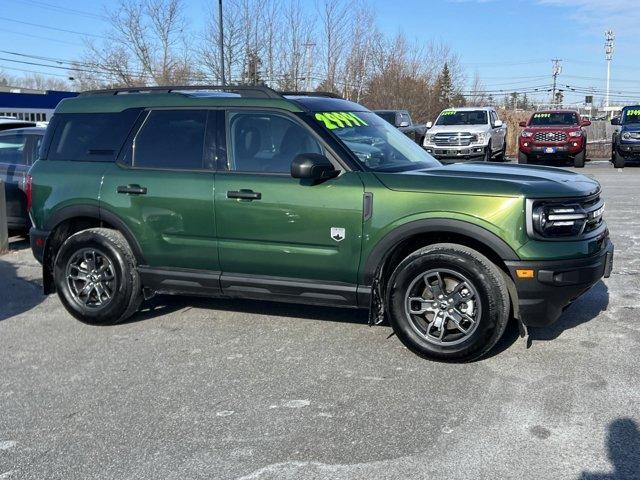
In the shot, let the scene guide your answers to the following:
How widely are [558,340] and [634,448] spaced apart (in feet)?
5.64

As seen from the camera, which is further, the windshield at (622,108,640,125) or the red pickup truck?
the windshield at (622,108,640,125)

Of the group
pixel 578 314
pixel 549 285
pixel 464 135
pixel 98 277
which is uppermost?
pixel 464 135

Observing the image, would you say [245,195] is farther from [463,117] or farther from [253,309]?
[463,117]

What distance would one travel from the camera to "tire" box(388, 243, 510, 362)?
14.9 ft

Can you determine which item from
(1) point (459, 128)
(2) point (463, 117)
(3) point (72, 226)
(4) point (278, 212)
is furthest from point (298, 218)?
(2) point (463, 117)

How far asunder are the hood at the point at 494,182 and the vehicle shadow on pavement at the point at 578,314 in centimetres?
117

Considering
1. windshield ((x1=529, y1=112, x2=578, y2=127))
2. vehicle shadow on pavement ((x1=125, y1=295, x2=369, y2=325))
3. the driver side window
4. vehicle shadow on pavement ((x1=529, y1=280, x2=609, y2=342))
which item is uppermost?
windshield ((x1=529, y1=112, x2=578, y2=127))

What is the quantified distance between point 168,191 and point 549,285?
2.99 meters

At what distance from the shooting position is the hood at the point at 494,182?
4492mm

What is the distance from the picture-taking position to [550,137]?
69.6ft

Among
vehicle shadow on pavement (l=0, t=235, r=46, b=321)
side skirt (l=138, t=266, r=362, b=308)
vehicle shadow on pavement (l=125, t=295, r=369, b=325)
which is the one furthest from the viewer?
vehicle shadow on pavement (l=0, t=235, r=46, b=321)

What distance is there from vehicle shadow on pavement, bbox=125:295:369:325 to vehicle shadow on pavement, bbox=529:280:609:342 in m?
1.43

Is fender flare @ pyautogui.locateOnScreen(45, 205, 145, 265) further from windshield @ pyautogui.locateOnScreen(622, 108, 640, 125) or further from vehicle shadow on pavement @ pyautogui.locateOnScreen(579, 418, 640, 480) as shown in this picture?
windshield @ pyautogui.locateOnScreen(622, 108, 640, 125)

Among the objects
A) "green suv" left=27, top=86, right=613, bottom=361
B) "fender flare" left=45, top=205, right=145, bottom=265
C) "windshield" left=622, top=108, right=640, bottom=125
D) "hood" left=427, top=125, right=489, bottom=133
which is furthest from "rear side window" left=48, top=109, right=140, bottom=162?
"windshield" left=622, top=108, right=640, bottom=125
